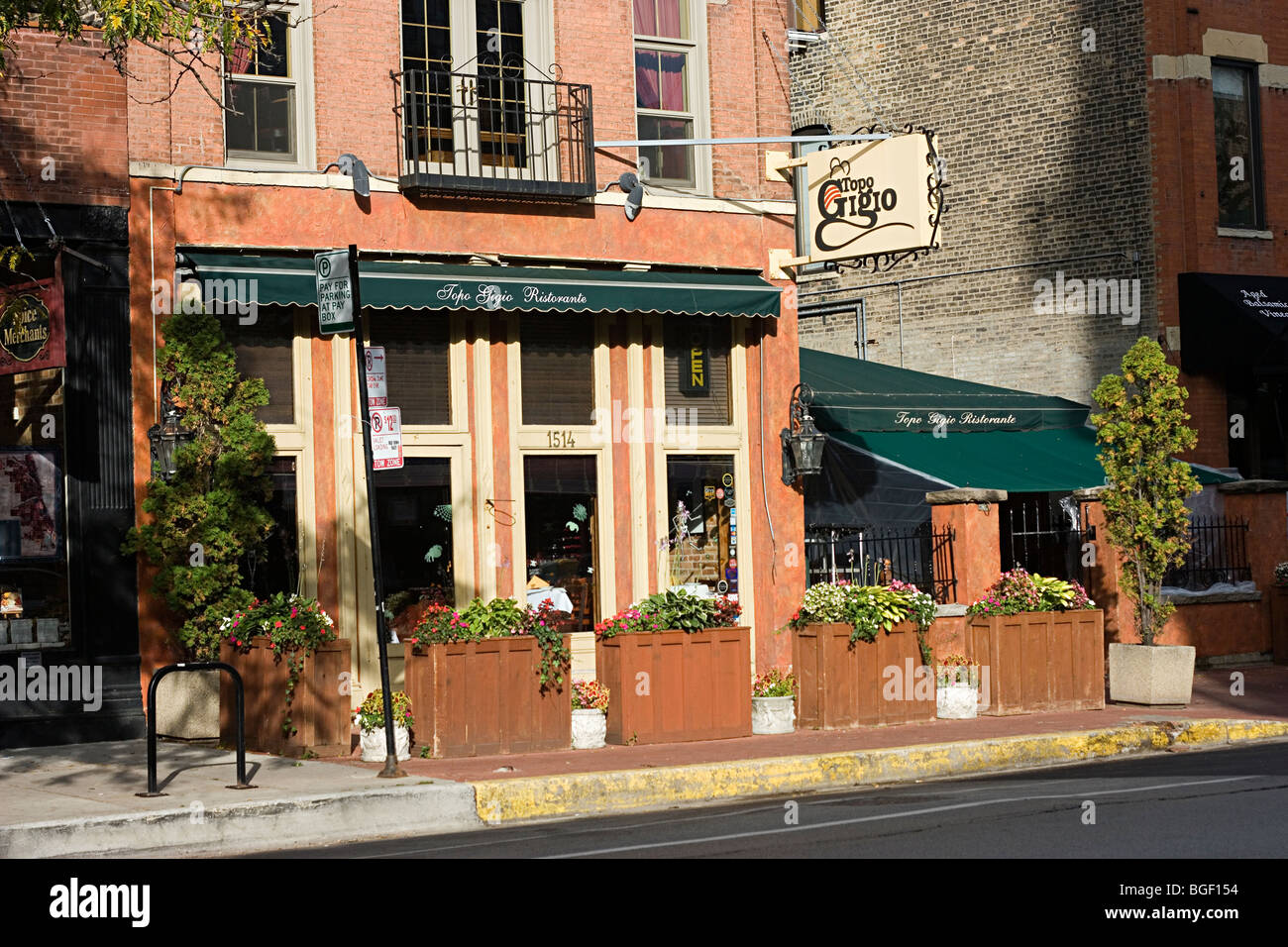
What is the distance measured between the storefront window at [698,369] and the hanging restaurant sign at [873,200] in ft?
3.87

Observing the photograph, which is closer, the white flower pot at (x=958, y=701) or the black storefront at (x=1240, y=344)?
the white flower pot at (x=958, y=701)

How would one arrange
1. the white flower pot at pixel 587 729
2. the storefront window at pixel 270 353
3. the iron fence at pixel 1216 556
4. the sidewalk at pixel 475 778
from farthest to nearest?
1. the iron fence at pixel 1216 556
2. the storefront window at pixel 270 353
3. the white flower pot at pixel 587 729
4. the sidewalk at pixel 475 778

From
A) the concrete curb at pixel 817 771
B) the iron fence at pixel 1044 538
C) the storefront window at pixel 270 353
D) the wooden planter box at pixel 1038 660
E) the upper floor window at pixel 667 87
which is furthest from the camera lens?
the iron fence at pixel 1044 538

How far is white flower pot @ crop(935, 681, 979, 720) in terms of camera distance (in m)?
16.3

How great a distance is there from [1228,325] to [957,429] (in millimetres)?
4116

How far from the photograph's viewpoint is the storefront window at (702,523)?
17469 mm

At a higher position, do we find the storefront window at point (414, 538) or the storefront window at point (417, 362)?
the storefront window at point (417, 362)

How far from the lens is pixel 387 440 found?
13.5 m

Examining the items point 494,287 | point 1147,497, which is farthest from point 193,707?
point 1147,497

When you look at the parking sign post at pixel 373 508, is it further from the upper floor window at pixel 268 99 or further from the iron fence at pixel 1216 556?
the iron fence at pixel 1216 556

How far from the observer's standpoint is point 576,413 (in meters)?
17.0

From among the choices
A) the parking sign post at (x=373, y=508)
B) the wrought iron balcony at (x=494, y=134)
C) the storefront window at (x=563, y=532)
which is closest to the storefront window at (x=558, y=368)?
the storefront window at (x=563, y=532)

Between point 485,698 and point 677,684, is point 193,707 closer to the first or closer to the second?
point 485,698

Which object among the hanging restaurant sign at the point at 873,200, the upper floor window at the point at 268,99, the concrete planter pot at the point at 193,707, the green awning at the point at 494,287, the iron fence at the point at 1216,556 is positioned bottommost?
the concrete planter pot at the point at 193,707
